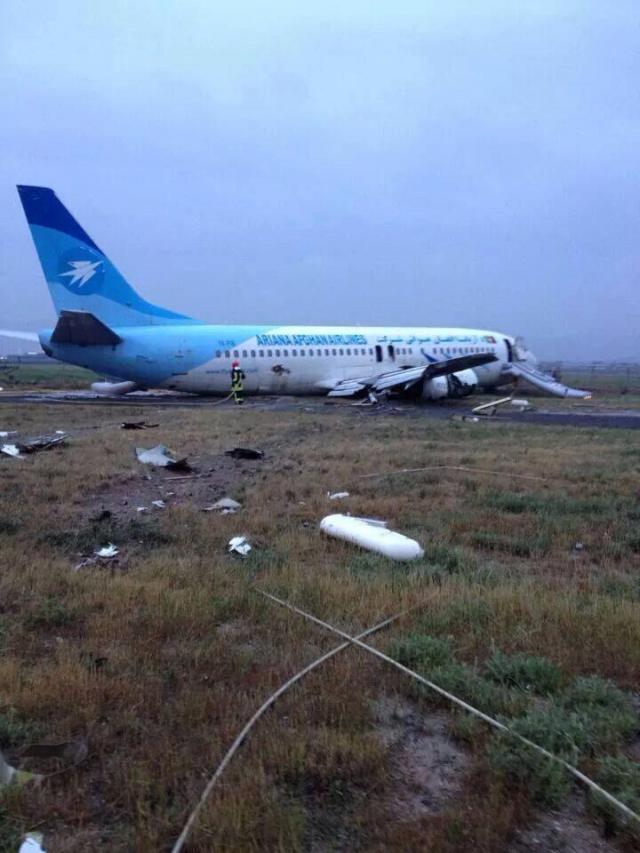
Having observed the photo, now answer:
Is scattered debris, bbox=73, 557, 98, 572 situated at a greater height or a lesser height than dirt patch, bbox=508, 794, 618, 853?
lesser

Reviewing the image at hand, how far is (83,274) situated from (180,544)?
21.2 metres

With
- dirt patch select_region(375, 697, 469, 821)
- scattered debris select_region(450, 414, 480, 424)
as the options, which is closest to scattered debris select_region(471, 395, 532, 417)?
scattered debris select_region(450, 414, 480, 424)

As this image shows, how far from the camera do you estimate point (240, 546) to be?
21.9 feet

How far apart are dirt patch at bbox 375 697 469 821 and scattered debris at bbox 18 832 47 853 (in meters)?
1.29

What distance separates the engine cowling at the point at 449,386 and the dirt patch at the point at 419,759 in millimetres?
25165

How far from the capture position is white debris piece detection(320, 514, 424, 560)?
6422mm

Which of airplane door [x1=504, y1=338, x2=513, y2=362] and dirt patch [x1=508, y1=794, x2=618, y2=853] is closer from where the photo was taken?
dirt patch [x1=508, y1=794, x2=618, y2=853]

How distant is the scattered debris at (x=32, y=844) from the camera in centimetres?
255

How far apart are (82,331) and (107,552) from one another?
811 inches

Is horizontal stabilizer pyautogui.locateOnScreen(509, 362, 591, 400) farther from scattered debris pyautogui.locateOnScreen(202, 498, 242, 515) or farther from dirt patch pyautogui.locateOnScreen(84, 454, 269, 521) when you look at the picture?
scattered debris pyautogui.locateOnScreen(202, 498, 242, 515)

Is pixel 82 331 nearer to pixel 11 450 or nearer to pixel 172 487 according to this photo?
pixel 11 450

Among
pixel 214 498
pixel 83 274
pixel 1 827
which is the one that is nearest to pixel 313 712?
pixel 1 827

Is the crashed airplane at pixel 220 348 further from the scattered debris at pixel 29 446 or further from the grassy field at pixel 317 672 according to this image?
the grassy field at pixel 317 672

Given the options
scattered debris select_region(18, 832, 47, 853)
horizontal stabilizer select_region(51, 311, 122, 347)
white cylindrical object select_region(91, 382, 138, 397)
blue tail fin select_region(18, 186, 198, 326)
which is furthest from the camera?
white cylindrical object select_region(91, 382, 138, 397)
